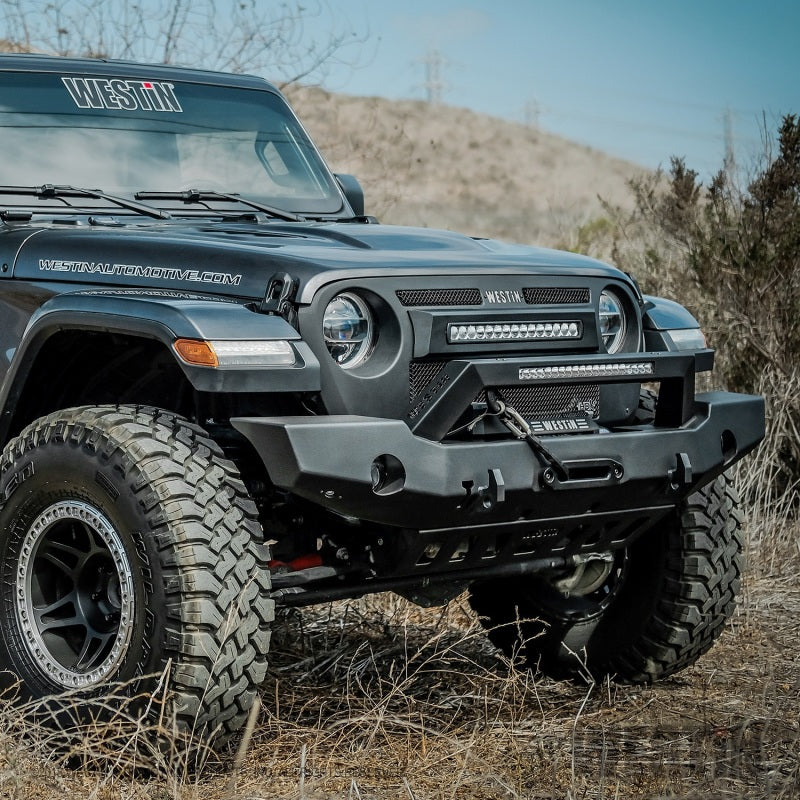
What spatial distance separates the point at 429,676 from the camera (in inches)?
195

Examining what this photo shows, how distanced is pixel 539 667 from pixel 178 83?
2686 millimetres

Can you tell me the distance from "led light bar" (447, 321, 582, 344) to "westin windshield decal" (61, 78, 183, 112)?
199 centimetres

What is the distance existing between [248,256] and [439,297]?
56cm

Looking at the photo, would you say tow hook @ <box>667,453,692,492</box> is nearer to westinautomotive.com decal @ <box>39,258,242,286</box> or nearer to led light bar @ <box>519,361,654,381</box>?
led light bar @ <box>519,361,654,381</box>

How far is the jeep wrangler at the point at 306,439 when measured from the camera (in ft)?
11.4

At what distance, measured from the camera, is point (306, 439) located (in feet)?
11.0

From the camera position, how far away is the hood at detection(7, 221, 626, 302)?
3.77 m

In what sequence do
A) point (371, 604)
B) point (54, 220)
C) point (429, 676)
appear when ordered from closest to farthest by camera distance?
point (54, 220) < point (429, 676) < point (371, 604)

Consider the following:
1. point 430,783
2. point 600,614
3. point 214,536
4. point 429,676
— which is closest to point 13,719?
point 214,536

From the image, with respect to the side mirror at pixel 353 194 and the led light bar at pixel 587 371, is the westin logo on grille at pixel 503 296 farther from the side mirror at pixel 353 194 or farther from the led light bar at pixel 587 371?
the side mirror at pixel 353 194

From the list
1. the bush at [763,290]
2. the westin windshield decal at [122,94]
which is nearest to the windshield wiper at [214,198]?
the westin windshield decal at [122,94]

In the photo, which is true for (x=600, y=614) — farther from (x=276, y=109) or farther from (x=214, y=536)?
(x=276, y=109)

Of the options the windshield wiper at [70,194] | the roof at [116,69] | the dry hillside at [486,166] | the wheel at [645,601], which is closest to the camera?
the wheel at [645,601]

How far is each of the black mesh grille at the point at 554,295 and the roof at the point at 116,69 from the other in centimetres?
206
